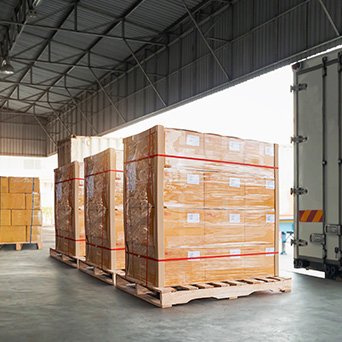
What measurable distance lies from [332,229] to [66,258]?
4902 millimetres

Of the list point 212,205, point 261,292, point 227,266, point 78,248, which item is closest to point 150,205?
point 212,205

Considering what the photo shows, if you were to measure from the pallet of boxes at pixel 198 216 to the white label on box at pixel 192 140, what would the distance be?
11 mm

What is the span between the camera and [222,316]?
14.2 feet

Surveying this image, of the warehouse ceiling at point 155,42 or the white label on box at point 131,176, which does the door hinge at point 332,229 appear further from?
the warehouse ceiling at point 155,42

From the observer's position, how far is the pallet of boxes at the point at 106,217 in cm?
645

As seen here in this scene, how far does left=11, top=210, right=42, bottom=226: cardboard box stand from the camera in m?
11.4

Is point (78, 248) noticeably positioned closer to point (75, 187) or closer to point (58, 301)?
point (75, 187)

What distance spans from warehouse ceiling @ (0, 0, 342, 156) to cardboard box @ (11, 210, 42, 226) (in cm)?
428

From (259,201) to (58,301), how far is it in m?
2.55

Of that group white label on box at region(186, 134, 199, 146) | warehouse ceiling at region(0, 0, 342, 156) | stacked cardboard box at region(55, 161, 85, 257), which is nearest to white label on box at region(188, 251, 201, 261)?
white label on box at region(186, 134, 199, 146)

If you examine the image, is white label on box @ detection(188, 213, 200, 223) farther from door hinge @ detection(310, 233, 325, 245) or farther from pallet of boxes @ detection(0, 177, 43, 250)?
pallet of boxes @ detection(0, 177, 43, 250)

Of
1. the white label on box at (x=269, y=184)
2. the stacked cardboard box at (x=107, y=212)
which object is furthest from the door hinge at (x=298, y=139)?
the stacked cardboard box at (x=107, y=212)

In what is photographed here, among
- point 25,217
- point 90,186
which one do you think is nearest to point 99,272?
point 90,186

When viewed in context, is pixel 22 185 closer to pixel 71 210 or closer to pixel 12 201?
pixel 12 201
